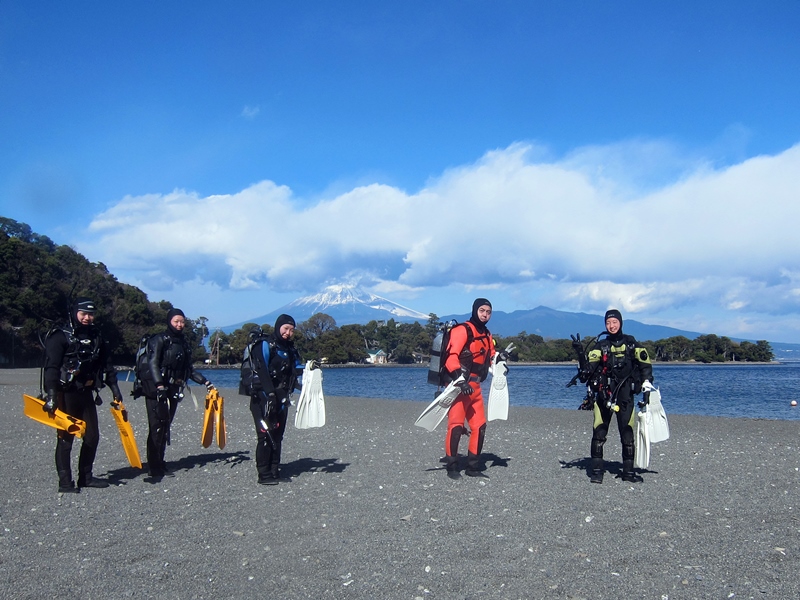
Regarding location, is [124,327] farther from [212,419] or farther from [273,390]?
[273,390]

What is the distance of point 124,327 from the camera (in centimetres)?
8875

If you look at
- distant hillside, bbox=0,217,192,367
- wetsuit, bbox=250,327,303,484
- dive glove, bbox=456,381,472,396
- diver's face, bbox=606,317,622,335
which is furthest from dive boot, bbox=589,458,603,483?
distant hillside, bbox=0,217,192,367

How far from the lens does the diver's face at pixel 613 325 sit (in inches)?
293

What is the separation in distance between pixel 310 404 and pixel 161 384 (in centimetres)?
186

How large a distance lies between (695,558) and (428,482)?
3.31m

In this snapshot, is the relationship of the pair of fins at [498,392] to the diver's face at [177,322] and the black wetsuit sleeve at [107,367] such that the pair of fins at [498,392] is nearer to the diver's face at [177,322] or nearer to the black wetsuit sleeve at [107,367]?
the diver's face at [177,322]

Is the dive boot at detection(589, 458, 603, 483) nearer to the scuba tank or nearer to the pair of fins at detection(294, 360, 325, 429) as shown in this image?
the scuba tank

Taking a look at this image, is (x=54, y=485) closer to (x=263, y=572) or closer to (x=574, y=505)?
(x=263, y=572)

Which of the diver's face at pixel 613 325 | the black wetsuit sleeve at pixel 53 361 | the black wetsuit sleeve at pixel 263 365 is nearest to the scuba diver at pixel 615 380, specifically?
the diver's face at pixel 613 325

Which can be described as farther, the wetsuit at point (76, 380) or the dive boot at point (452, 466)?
the dive boot at point (452, 466)

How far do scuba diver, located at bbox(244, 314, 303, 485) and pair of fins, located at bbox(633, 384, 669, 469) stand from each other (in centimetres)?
402

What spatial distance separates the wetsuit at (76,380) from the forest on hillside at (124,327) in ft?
80.3

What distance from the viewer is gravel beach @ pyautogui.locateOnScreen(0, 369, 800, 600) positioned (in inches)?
166

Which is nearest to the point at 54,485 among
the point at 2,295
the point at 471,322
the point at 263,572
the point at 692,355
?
the point at 263,572
